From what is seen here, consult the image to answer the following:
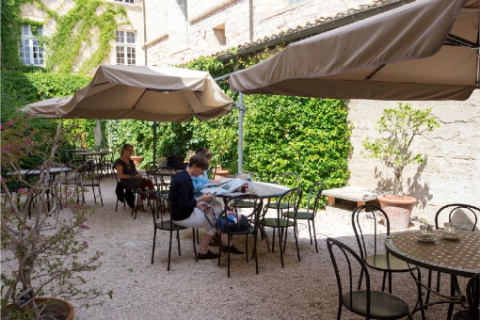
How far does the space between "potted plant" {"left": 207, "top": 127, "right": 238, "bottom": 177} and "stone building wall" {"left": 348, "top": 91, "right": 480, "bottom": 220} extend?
3.32 m

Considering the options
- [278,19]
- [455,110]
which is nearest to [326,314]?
[455,110]

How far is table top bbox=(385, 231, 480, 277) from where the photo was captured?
2389 millimetres

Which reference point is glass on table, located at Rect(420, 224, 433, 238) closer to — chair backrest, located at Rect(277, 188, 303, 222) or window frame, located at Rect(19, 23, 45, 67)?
chair backrest, located at Rect(277, 188, 303, 222)

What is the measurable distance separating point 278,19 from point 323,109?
3.92m

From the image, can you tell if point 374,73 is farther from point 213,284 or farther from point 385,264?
point 213,284

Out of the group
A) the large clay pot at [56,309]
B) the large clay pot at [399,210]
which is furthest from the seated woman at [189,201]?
the large clay pot at [399,210]

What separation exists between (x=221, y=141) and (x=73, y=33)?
12.6m

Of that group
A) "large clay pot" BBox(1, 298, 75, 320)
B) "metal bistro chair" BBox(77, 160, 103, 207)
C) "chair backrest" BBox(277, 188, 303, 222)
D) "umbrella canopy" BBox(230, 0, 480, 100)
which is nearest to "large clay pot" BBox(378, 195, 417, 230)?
"chair backrest" BBox(277, 188, 303, 222)

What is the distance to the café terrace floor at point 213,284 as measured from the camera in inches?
131

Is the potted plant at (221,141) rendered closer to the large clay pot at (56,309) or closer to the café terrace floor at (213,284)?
the café terrace floor at (213,284)

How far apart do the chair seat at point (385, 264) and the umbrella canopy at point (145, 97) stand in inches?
127

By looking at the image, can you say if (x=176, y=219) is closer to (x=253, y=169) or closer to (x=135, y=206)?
(x=135, y=206)

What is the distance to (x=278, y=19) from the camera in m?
10.1

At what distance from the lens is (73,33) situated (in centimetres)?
1794
